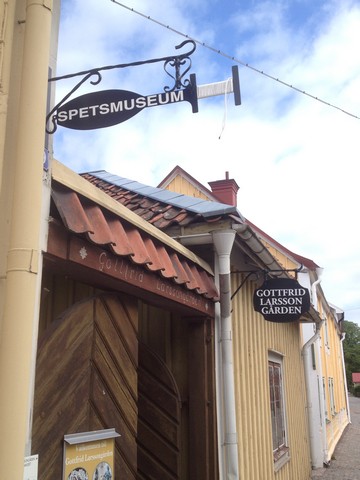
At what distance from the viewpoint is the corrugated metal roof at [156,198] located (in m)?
5.14

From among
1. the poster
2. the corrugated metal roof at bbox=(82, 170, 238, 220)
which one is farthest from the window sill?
the poster

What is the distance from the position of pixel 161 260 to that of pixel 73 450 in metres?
1.50

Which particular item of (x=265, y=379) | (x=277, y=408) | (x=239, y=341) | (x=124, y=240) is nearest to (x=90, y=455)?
(x=124, y=240)

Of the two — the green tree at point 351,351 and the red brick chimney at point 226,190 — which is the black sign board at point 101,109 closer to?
the red brick chimney at point 226,190

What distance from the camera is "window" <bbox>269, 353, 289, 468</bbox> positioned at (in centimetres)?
759

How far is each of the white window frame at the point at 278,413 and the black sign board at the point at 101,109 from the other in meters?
5.43

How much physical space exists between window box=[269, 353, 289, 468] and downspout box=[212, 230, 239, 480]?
2.86 m

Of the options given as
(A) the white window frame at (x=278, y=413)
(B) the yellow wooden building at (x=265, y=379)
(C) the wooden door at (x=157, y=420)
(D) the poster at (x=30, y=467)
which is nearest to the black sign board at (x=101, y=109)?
(D) the poster at (x=30, y=467)

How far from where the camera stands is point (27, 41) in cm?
239

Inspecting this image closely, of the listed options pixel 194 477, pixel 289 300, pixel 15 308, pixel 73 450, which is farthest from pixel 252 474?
pixel 15 308

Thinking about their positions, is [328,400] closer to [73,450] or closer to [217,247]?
[217,247]

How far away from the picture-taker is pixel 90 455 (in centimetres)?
311

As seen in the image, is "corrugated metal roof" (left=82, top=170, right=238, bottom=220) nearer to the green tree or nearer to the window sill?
the window sill

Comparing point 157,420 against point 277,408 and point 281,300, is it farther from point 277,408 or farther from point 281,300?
point 277,408
